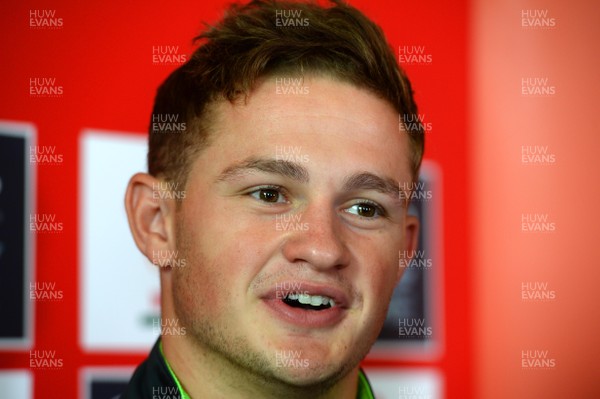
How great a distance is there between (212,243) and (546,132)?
1226 mm

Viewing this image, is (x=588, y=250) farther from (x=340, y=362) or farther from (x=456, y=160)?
(x=340, y=362)

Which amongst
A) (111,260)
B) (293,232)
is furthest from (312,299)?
(111,260)

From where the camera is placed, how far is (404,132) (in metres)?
1.42

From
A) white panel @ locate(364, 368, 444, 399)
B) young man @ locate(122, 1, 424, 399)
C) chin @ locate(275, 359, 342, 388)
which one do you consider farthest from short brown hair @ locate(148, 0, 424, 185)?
white panel @ locate(364, 368, 444, 399)

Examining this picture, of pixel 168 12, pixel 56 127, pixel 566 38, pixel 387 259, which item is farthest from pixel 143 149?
pixel 566 38

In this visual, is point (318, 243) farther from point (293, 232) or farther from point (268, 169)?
point (268, 169)

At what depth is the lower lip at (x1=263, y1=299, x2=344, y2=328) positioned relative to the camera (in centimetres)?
121

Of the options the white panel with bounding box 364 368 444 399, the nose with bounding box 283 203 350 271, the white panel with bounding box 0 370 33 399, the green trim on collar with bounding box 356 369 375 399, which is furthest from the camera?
the white panel with bounding box 364 368 444 399

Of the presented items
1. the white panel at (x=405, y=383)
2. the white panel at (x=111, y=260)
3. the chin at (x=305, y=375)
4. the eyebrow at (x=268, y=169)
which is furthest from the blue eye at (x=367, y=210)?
the white panel at (x=405, y=383)

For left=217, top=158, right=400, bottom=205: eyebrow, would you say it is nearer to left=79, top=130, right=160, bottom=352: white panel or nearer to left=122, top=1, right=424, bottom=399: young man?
left=122, top=1, right=424, bottom=399: young man

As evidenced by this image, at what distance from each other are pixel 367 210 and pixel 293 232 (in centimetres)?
17

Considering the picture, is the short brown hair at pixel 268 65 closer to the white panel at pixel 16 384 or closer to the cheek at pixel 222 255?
the cheek at pixel 222 255

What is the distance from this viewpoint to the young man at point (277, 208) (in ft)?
4.02

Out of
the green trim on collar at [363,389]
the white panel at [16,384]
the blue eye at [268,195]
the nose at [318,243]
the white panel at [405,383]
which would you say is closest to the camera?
the nose at [318,243]
